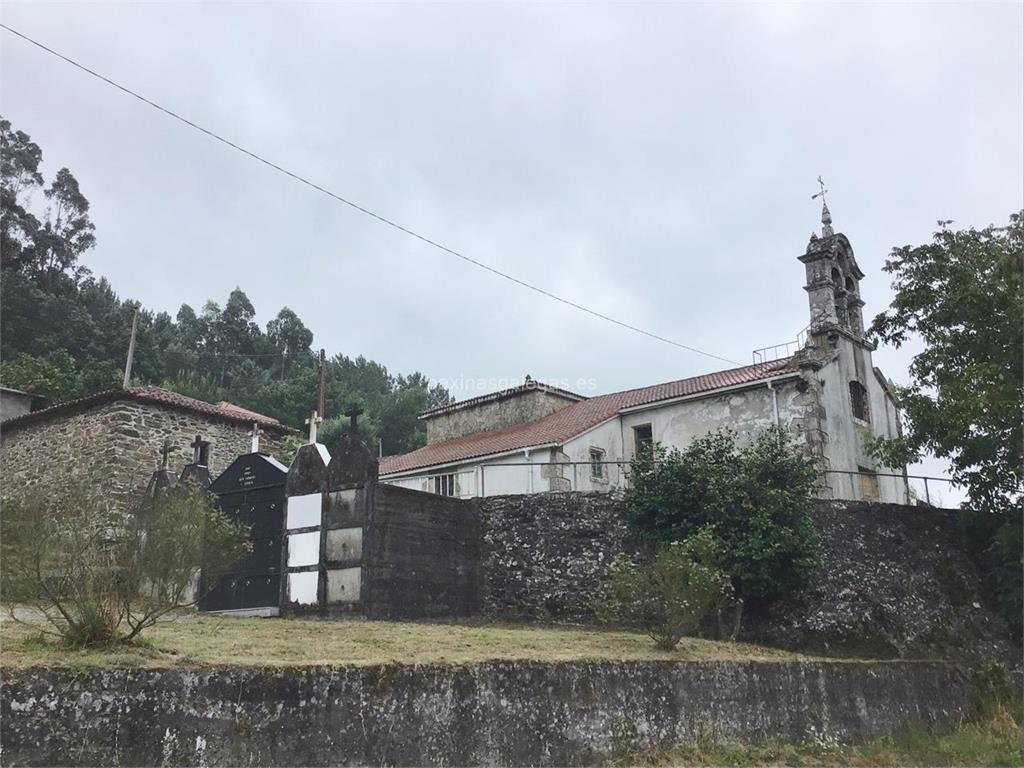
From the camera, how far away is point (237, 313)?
71.2 m

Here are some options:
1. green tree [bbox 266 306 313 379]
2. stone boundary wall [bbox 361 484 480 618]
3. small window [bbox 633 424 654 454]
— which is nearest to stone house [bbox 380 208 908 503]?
small window [bbox 633 424 654 454]

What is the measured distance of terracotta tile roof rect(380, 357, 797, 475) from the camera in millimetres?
23406

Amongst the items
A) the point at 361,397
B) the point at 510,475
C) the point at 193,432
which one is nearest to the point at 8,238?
the point at 361,397

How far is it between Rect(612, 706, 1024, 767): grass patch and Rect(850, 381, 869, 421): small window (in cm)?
979

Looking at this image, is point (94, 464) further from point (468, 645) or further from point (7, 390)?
point (468, 645)

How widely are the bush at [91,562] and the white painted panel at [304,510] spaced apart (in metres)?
6.60

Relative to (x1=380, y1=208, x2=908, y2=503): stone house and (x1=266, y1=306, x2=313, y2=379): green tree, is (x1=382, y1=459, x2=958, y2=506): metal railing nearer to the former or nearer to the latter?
(x1=380, y1=208, x2=908, y2=503): stone house

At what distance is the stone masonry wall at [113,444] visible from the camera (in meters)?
20.5

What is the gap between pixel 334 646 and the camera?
33.1ft

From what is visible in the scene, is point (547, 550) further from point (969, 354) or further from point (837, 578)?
point (969, 354)

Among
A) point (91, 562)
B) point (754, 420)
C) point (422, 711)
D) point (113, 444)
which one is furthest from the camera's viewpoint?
point (754, 420)

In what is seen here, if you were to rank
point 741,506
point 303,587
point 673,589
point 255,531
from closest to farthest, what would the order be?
point 673,589, point 303,587, point 741,506, point 255,531

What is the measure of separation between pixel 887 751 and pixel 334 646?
8305 mm

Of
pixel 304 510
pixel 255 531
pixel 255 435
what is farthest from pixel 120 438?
pixel 304 510
